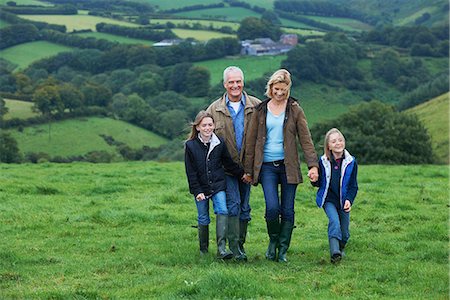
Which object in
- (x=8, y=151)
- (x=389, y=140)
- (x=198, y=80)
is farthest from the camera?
(x=198, y=80)

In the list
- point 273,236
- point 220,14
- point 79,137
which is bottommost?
point 79,137

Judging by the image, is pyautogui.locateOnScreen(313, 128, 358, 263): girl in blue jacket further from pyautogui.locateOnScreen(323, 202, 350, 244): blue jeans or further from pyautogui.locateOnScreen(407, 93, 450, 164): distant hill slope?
pyautogui.locateOnScreen(407, 93, 450, 164): distant hill slope

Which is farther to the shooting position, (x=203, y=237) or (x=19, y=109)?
(x=19, y=109)

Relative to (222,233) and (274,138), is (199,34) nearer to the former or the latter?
(274,138)

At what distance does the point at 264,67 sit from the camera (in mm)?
101938

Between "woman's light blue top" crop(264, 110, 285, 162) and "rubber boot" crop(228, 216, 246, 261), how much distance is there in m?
1.06

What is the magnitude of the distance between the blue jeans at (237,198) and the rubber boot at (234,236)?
0.10 metres

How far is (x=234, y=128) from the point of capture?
10570 mm

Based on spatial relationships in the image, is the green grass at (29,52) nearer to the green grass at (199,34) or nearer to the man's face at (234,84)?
the green grass at (199,34)

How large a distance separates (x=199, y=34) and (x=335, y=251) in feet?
390

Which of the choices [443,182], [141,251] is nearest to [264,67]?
[443,182]

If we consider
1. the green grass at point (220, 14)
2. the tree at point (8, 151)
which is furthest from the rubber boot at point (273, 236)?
Result: the green grass at point (220, 14)

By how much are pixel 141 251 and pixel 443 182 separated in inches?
524

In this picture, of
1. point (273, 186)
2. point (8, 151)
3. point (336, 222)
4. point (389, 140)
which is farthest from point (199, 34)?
point (273, 186)
